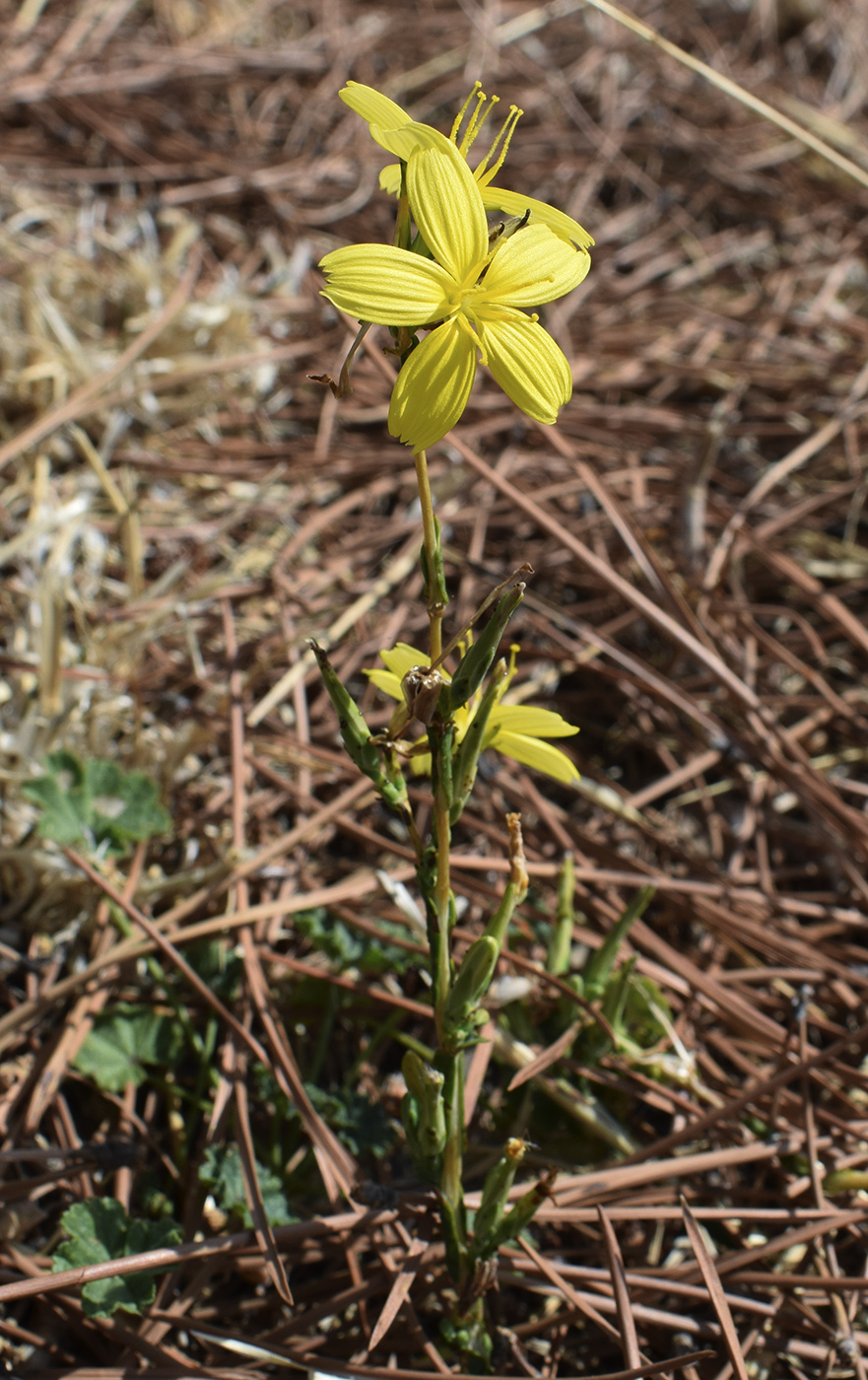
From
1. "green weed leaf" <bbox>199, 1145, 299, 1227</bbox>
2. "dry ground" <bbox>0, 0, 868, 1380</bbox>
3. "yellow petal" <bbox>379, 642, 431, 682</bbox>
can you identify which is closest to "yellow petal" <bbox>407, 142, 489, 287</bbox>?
"yellow petal" <bbox>379, 642, 431, 682</bbox>

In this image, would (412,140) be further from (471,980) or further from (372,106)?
(471,980)

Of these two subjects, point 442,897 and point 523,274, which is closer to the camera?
point 523,274

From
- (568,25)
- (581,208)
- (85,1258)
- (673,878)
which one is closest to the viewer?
(85,1258)

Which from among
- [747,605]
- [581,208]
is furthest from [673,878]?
[581,208]

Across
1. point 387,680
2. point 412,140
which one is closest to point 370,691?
point 387,680

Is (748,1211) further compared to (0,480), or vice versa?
(0,480)

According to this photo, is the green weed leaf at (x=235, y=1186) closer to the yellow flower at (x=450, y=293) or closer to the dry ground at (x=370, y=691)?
the dry ground at (x=370, y=691)

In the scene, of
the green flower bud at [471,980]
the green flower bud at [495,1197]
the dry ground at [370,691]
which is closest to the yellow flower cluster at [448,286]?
the green flower bud at [471,980]

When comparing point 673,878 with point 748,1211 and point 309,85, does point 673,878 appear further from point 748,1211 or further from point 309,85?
point 309,85
